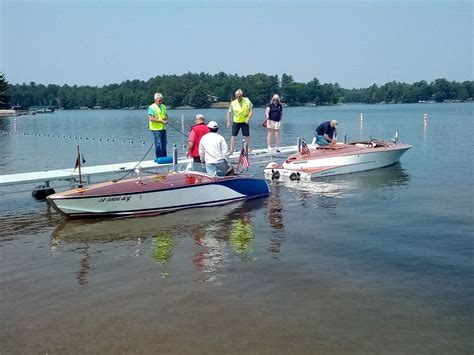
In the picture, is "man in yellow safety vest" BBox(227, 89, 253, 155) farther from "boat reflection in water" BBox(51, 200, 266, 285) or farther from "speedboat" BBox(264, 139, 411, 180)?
"boat reflection in water" BBox(51, 200, 266, 285)

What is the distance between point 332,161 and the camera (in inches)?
680

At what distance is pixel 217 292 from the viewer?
7.07m

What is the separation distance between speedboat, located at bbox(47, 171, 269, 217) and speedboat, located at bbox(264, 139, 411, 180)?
12.5ft

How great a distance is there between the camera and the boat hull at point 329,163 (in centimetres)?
1673

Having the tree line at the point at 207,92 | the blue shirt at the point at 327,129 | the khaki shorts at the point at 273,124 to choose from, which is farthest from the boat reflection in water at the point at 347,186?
the tree line at the point at 207,92

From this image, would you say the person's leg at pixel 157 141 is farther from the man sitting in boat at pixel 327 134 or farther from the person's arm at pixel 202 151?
the man sitting in boat at pixel 327 134

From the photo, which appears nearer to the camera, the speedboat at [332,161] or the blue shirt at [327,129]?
the speedboat at [332,161]

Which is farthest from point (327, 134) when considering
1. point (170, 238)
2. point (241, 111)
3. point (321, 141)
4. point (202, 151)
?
point (170, 238)

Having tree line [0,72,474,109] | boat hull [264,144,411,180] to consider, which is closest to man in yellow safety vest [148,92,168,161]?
boat hull [264,144,411,180]

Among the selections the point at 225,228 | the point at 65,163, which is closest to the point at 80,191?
the point at 225,228

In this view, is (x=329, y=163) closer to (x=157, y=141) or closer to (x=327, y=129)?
(x=327, y=129)

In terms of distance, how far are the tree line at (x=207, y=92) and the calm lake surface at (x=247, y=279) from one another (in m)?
142

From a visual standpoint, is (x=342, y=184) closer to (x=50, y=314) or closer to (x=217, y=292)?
(x=217, y=292)

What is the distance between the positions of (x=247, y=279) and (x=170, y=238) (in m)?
2.68
